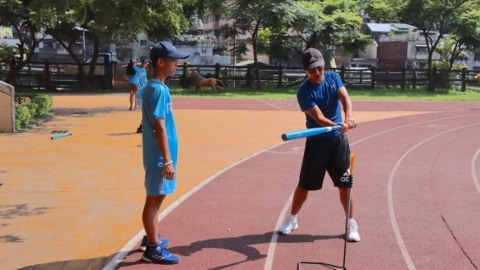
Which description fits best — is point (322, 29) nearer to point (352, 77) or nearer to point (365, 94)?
point (352, 77)

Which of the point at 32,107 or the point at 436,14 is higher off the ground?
the point at 436,14

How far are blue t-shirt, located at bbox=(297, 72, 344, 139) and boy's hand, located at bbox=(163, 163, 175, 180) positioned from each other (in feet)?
4.47

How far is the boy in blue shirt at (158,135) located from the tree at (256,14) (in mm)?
25195

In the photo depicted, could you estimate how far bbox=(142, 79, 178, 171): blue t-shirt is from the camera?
480 cm

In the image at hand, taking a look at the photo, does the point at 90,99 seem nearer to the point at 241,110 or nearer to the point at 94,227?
the point at 241,110

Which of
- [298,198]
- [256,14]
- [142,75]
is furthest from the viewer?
[256,14]

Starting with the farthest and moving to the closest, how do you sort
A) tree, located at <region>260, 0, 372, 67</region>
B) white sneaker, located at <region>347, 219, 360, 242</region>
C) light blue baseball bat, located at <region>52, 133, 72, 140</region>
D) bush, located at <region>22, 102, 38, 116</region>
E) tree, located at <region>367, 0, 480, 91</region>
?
1. tree, located at <region>260, 0, 372, 67</region>
2. tree, located at <region>367, 0, 480, 91</region>
3. bush, located at <region>22, 102, 38, 116</region>
4. light blue baseball bat, located at <region>52, 133, 72, 140</region>
5. white sneaker, located at <region>347, 219, 360, 242</region>

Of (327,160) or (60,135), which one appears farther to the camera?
(60,135)

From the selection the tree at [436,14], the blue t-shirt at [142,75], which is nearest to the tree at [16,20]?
the blue t-shirt at [142,75]

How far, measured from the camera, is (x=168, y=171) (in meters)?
4.80

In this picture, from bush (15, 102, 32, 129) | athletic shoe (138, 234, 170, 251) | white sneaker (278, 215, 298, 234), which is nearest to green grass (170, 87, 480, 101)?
bush (15, 102, 32, 129)

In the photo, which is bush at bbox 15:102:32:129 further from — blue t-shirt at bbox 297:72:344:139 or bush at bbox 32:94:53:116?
blue t-shirt at bbox 297:72:344:139

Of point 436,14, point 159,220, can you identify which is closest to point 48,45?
point 436,14

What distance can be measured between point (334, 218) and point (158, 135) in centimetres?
263
